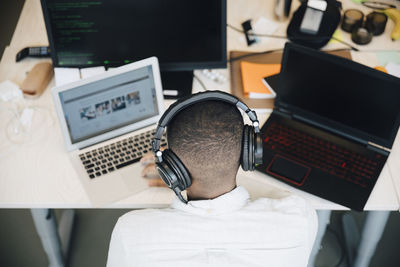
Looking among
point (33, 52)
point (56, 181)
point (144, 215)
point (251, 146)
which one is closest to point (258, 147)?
point (251, 146)

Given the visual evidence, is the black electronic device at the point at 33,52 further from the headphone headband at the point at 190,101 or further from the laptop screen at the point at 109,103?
the headphone headband at the point at 190,101

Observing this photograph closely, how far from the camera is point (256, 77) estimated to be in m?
1.72

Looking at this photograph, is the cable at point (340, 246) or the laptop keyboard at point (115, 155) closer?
the laptop keyboard at point (115, 155)

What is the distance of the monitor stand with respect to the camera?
1.68 m

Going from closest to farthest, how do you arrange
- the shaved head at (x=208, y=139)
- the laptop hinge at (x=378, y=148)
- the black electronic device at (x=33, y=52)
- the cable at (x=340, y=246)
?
the shaved head at (x=208, y=139)
the laptop hinge at (x=378, y=148)
the black electronic device at (x=33, y=52)
the cable at (x=340, y=246)

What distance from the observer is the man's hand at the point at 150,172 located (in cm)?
144

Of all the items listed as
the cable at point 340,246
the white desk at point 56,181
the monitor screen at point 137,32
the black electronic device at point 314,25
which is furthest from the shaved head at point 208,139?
the cable at point 340,246

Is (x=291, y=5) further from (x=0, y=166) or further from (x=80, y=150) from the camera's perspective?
(x=0, y=166)

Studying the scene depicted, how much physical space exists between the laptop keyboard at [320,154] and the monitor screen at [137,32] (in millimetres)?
344

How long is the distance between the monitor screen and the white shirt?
0.69 meters

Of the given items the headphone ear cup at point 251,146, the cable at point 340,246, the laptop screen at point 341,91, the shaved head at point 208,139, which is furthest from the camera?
the cable at point 340,246

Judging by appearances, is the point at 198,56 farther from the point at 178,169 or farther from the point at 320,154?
the point at 178,169

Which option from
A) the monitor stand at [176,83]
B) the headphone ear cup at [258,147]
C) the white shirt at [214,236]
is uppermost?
the headphone ear cup at [258,147]

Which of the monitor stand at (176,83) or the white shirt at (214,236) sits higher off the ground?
the monitor stand at (176,83)
